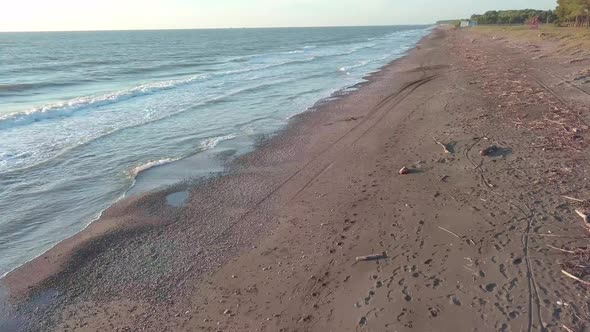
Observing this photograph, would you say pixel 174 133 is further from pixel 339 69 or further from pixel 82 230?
pixel 339 69

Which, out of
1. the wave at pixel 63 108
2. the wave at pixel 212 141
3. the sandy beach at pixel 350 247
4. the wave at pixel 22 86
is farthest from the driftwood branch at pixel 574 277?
the wave at pixel 22 86

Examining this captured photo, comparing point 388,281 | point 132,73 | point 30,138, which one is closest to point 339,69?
point 132,73

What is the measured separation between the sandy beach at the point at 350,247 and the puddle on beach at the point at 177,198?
138mm

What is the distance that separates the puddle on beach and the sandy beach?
0.14 meters

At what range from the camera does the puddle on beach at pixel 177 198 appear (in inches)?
378

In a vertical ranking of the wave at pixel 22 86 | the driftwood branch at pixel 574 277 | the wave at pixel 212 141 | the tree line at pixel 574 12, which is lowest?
the wave at pixel 22 86

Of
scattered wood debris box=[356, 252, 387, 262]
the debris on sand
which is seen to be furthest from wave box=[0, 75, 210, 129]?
the debris on sand

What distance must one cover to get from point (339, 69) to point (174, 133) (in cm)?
2293

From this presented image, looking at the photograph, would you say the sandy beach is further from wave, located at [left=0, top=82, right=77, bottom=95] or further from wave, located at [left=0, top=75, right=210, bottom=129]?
wave, located at [left=0, top=82, right=77, bottom=95]

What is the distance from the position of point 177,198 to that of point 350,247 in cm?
Result: 443

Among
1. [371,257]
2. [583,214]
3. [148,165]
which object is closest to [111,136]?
[148,165]

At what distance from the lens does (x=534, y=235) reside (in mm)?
6633

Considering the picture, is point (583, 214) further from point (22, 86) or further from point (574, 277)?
point (22, 86)

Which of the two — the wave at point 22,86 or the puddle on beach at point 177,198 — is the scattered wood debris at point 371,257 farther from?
the wave at point 22,86
